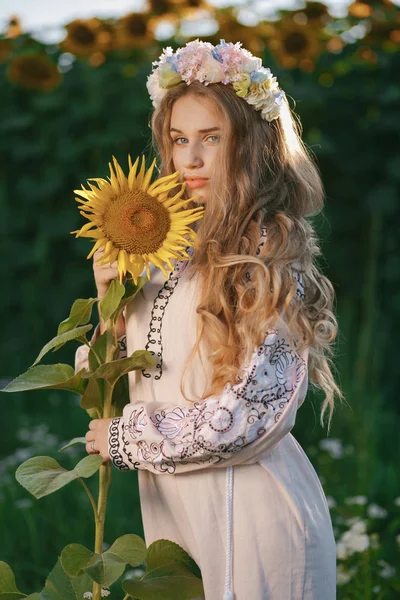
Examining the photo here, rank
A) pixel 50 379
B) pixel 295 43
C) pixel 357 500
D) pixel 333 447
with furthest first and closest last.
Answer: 1. pixel 295 43
2. pixel 333 447
3. pixel 357 500
4. pixel 50 379

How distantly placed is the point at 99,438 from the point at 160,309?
1.06 ft

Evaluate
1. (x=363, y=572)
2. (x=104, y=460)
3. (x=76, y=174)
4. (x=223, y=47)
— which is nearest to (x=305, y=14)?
(x=76, y=174)

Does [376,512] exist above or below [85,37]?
below

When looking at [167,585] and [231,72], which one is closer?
[167,585]

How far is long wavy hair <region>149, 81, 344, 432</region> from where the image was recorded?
2.04 metres

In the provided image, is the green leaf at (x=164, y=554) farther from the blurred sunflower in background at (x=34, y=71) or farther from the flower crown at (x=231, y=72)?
the blurred sunflower in background at (x=34, y=71)

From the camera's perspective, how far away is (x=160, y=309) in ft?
6.98

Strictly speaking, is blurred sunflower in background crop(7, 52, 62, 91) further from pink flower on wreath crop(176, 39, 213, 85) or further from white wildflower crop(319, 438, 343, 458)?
pink flower on wreath crop(176, 39, 213, 85)

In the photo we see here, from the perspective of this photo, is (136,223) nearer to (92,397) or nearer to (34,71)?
(92,397)

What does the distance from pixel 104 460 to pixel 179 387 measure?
23cm

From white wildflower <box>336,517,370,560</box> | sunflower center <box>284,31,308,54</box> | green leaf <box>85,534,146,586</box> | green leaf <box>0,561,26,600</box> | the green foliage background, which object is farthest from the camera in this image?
the green foliage background

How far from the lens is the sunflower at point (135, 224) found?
1.95 m

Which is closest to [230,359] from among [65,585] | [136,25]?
[65,585]

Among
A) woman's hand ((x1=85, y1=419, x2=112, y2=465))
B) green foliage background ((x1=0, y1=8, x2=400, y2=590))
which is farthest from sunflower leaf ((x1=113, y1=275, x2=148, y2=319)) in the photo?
green foliage background ((x1=0, y1=8, x2=400, y2=590))
